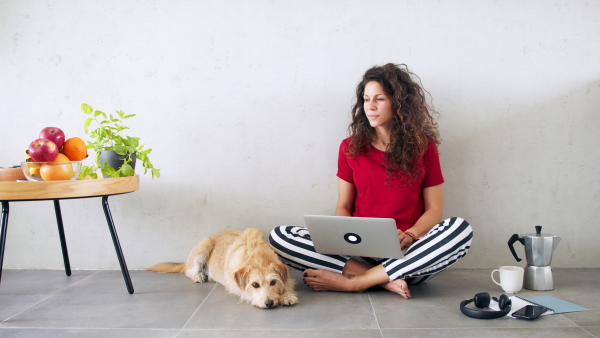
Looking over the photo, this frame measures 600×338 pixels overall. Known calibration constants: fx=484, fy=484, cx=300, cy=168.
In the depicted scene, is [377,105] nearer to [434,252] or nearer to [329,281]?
[434,252]

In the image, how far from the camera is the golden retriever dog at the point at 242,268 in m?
2.07

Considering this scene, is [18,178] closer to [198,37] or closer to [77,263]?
[77,263]

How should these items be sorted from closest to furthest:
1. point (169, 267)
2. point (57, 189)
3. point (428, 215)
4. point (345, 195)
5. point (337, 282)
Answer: point (57, 189)
point (337, 282)
point (428, 215)
point (345, 195)
point (169, 267)

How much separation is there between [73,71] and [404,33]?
1.86 metres

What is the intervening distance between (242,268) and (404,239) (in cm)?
73

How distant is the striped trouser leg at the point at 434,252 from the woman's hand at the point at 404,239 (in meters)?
0.03

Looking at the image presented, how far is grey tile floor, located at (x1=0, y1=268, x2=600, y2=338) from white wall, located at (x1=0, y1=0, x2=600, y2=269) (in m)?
0.36

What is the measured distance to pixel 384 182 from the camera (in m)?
2.44

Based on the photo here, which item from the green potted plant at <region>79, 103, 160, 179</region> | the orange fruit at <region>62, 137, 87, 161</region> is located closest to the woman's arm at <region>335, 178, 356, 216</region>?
the green potted plant at <region>79, 103, 160, 179</region>

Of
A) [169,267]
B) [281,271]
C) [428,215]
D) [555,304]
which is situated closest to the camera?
[555,304]

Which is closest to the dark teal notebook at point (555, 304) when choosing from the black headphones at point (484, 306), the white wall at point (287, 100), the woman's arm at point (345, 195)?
the black headphones at point (484, 306)

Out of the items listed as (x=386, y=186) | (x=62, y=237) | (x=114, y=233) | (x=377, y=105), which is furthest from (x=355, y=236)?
(x=62, y=237)

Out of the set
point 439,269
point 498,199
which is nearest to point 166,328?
point 439,269

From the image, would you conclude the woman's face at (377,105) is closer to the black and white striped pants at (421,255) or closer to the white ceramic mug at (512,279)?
the black and white striped pants at (421,255)
